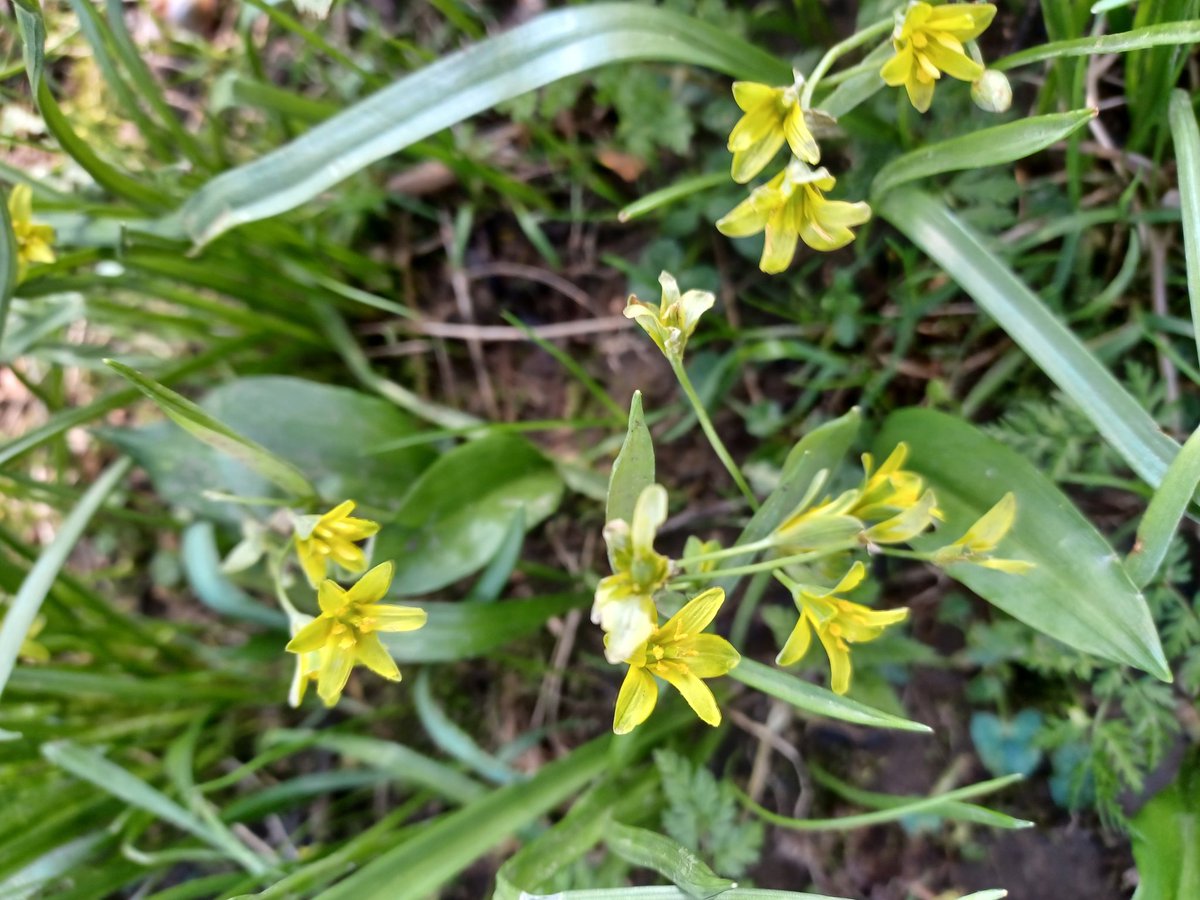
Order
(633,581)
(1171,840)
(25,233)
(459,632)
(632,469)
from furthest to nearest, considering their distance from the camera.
→ (459,632) < (25,233) < (1171,840) < (632,469) < (633,581)

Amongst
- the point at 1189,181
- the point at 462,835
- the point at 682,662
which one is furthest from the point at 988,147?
the point at 462,835

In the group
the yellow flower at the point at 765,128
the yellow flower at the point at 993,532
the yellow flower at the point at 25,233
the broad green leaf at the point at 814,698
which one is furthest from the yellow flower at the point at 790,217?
the yellow flower at the point at 25,233

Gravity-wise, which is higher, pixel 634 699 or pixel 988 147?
pixel 988 147

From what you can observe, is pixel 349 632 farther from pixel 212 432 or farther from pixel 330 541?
pixel 212 432

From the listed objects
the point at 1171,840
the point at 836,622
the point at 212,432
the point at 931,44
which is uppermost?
the point at 931,44

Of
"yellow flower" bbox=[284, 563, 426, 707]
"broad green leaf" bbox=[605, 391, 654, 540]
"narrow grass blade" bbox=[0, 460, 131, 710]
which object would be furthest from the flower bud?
"narrow grass blade" bbox=[0, 460, 131, 710]

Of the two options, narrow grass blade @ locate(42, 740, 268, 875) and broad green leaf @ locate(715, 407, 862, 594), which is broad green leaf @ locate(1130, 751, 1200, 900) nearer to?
broad green leaf @ locate(715, 407, 862, 594)
